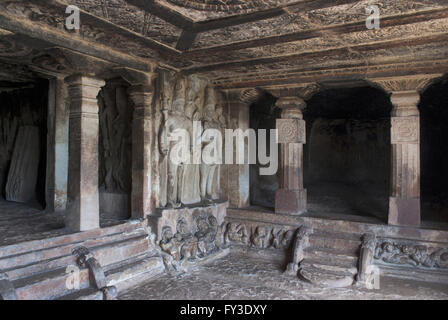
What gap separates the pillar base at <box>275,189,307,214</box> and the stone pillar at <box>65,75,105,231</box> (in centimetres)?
333

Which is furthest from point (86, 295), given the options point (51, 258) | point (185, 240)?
point (185, 240)

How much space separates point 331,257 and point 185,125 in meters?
3.34

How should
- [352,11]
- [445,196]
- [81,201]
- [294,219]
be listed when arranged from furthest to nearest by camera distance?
[445,196], [294,219], [81,201], [352,11]

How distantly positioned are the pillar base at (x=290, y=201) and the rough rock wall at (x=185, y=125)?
4.29 feet

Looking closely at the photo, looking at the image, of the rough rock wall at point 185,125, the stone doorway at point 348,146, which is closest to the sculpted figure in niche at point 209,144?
the rough rock wall at point 185,125

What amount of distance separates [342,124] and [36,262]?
30.3 ft

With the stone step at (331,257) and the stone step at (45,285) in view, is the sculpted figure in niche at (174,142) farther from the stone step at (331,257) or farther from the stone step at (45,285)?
the stone step at (331,257)

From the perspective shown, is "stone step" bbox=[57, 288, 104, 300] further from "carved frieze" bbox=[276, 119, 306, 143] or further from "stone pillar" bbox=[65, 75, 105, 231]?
"carved frieze" bbox=[276, 119, 306, 143]

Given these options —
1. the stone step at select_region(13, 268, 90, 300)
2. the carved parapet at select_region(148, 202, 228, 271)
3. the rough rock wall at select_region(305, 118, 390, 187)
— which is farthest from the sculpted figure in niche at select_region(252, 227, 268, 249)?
the rough rock wall at select_region(305, 118, 390, 187)

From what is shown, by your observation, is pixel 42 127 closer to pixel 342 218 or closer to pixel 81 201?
pixel 81 201

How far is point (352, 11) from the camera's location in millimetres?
3779

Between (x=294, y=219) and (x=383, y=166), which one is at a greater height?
(x=383, y=166)
